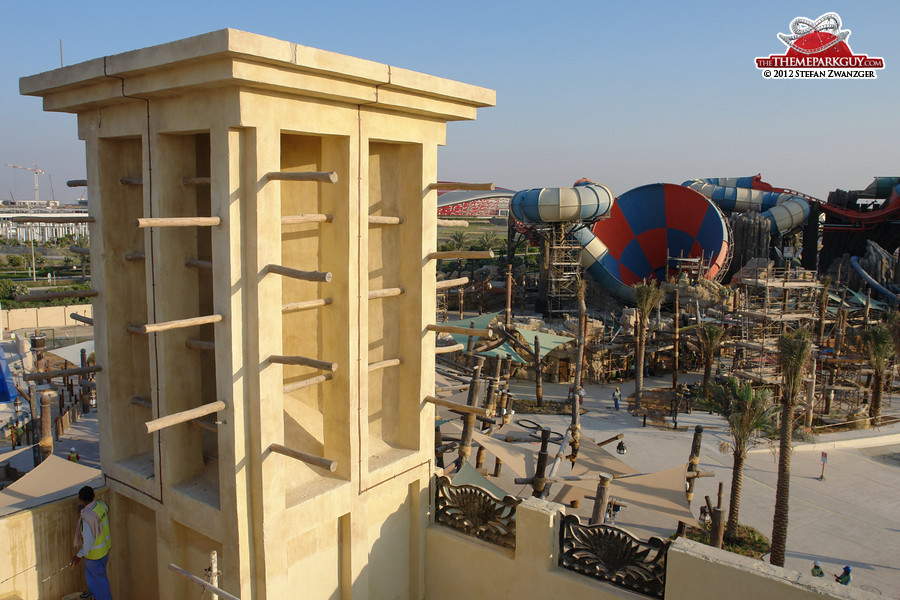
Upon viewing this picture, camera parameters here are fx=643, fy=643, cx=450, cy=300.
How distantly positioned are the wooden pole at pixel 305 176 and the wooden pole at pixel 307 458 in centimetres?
177

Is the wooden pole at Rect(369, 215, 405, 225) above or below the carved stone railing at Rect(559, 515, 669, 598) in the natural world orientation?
above

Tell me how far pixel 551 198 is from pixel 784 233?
1817 cm

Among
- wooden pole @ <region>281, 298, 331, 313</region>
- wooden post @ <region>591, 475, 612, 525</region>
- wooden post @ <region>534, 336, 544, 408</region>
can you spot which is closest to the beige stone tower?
wooden pole @ <region>281, 298, 331, 313</region>

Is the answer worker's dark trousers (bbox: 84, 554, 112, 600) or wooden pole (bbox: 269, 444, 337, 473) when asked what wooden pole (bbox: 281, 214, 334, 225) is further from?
worker's dark trousers (bbox: 84, 554, 112, 600)

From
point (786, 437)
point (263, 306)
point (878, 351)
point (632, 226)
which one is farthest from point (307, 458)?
point (632, 226)

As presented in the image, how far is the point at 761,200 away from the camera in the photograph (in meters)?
40.9

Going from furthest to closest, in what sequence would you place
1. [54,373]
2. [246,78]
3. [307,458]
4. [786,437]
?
[786,437]
[54,373]
[307,458]
[246,78]

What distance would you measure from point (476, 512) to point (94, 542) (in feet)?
10.2

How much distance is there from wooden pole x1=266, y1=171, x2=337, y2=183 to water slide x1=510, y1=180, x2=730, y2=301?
87.7ft

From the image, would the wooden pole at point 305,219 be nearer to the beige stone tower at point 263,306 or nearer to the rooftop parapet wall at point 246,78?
the beige stone tower at point 263,306

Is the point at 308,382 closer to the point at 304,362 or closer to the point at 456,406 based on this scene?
the point at 304,362

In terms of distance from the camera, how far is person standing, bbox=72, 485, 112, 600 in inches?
200

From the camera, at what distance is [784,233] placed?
129 feet

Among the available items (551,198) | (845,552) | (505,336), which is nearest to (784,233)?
(551,198)
